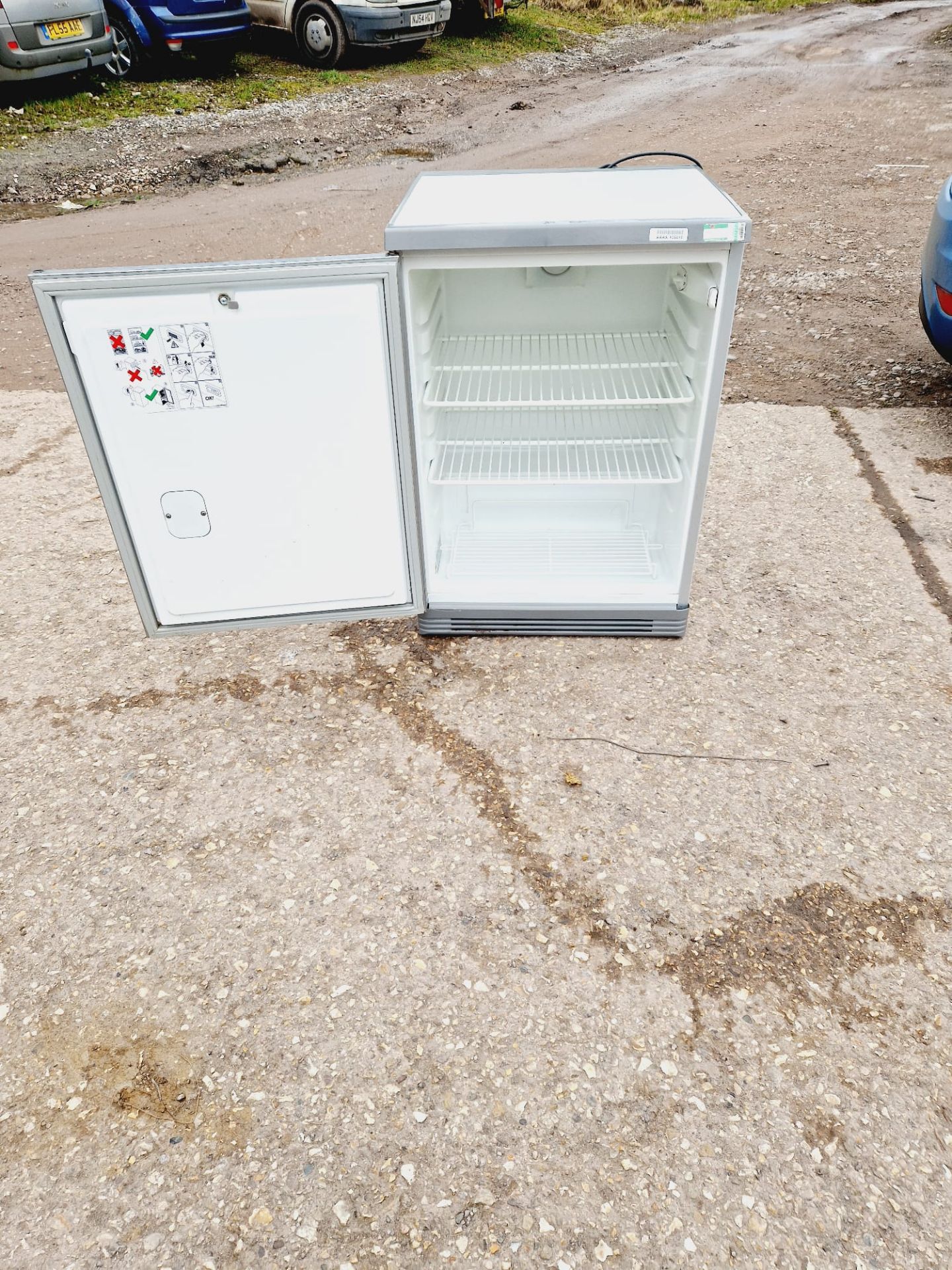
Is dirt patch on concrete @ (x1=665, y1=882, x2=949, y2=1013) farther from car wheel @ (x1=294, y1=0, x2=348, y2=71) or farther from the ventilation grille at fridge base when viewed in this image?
car wheel @ (x1=294, y1=0, x2=348, y2=71)

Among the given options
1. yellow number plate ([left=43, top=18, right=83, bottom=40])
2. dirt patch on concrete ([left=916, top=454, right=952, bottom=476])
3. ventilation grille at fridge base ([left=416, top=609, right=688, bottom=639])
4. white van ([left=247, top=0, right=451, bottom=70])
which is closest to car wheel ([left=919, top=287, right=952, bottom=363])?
dirt patch on concrete ([left=916, top=454, right=952, bottom=476])

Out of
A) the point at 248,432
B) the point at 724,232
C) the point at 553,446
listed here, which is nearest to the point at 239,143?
the point at 553,446

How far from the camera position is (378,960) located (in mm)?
2273

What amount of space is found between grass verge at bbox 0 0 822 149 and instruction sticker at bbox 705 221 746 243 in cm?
910

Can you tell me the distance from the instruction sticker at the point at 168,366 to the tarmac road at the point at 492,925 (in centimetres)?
105

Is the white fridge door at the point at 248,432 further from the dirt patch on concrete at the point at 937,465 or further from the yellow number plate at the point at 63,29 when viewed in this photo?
the yellow number plate at the point at 63,29

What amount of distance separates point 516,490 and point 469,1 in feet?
47.9

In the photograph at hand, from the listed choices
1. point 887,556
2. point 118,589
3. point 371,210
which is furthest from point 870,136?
point 118,589

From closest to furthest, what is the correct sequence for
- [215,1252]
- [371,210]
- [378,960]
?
1. [215,1252]
2. [378,960]
3. [371,210]

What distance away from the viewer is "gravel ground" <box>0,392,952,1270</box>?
1.82 m

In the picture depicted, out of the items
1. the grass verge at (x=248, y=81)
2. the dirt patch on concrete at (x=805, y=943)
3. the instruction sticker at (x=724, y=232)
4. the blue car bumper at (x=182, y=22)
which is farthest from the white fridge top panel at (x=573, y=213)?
the blue car bumper at (x=182, y=22)

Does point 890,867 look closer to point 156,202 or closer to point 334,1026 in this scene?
point 334,1026

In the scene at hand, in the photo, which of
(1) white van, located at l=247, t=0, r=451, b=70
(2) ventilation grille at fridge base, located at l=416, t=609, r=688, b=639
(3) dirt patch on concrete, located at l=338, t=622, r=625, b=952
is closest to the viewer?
(3) dirt patch on concrete, located at l=338, t=622, r=625, b=952

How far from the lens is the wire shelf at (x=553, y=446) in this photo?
11.0ft
